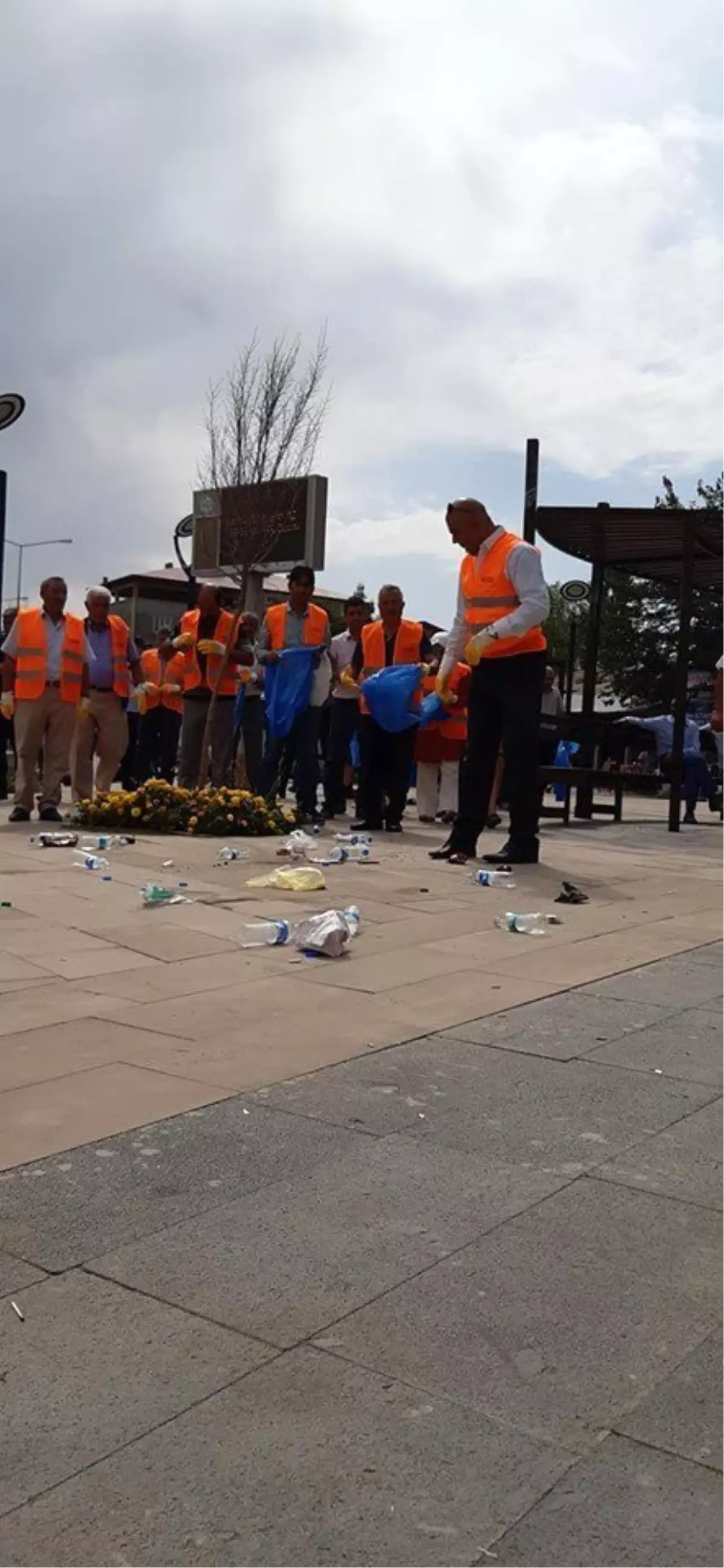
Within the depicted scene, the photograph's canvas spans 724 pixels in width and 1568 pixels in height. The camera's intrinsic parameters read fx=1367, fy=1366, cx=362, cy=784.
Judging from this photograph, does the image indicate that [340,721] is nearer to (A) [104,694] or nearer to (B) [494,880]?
(A) [104,694]

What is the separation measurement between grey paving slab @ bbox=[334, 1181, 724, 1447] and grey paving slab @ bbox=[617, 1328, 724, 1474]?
0.08 ft

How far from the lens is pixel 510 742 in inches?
322

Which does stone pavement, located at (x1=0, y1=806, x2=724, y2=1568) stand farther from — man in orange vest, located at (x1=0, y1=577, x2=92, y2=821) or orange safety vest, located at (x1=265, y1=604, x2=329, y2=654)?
orange safety vest, located at (x1=265, y1=604, x2=329, y2=654)

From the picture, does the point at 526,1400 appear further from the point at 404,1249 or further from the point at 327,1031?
the point at 327,1031

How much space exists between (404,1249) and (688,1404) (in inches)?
24.5

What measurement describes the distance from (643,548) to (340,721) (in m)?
3.63

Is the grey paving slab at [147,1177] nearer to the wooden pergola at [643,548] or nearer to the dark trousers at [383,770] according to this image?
the dark trousers at [383,770]

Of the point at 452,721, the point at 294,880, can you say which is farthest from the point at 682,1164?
the point at 452,721

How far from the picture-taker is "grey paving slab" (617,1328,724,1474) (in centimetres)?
187

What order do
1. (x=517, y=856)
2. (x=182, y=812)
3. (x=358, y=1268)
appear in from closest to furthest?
(x=358, y=1268) < (x=517, y=856) < (x=182, y=812)

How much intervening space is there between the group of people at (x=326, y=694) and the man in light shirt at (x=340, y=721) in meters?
0.02

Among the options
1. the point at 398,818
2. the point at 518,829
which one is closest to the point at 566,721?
the point at 398,818

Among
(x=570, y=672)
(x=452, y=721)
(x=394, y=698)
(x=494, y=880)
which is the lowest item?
(x=494, y=880)

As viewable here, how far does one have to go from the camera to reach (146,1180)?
9.11ft
